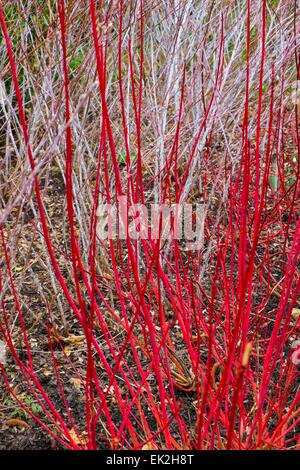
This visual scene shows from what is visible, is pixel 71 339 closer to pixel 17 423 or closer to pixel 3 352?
pixel 3 352

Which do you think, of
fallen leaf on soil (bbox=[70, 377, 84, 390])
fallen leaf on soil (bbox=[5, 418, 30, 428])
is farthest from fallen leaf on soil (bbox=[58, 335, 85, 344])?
fallen leaf on soil (bbox=[5, 418, 30, 428])

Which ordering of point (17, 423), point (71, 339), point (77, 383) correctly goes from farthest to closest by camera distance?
point (71, 339)
point (77, 383)
point (17, 423)

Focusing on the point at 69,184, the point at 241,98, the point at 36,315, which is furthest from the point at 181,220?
the point at 69,184

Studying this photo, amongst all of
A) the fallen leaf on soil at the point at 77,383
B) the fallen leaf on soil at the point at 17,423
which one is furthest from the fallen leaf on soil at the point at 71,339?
the fallen leaf on soil at the point at 17,423

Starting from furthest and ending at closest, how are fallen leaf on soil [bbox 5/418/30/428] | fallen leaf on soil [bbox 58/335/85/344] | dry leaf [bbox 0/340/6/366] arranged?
fallen leaf on soil [bbox 58/335/85/344] → dry leaf [bbox 0/340/6/366] → fallen leaf on soil [bbox 5/418/30/428]

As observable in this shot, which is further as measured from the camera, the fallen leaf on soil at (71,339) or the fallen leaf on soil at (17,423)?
the fallen leaf on soil at (71,339)

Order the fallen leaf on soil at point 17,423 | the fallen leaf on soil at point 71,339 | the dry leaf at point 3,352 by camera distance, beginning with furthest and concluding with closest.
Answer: the fallen leaf on soil at point 71,339 < the dry leaf at point 3,352 < the fallen leaf on soil at point 17,423

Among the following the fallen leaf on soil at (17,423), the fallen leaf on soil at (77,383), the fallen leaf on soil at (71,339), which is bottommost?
the fallen leaf on soil at (17,423)

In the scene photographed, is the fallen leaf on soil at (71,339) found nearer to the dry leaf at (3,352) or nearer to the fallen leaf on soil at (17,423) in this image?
the dry leaf at (3,352)

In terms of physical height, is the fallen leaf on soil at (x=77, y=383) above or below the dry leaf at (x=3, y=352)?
below

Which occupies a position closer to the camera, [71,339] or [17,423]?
[17,423]

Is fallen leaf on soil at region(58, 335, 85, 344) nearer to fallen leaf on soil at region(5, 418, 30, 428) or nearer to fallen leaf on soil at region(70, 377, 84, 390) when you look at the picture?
fallen leaf on soil at region(70, 377, 84, 390)

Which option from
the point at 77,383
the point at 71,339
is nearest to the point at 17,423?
the point at 77,383
